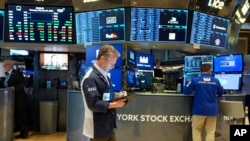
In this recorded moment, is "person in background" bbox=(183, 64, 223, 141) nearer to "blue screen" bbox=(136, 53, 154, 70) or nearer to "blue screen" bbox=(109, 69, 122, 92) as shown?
"blue screen" bbox=(109, 69, 122, 92)

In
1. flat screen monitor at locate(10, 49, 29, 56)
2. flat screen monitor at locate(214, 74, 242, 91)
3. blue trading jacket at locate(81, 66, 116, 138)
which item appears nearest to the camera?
blue trading jacket at locate(81, 66, 116, 138)

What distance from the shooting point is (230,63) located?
21.1 feet

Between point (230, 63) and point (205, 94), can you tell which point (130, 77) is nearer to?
point (205, 94)

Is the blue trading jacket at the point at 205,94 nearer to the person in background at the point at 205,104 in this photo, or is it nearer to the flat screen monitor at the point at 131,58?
the person in background at the point at 205,104

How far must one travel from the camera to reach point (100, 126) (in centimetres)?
275

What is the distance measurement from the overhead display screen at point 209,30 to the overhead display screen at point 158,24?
8.7 inches

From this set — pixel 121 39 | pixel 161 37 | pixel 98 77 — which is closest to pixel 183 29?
pixel 161 37

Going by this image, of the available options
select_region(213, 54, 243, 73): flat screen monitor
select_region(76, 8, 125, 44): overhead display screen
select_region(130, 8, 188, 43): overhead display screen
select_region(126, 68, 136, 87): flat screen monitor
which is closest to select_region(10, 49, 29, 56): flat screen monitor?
select_region(76, 8, 125, 44): overhead display screen

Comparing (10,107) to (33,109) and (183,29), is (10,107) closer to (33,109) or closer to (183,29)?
(33,109)

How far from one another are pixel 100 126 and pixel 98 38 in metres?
3.10

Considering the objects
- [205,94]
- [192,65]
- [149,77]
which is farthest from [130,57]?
[192,65]

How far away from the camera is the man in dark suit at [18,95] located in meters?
6.77

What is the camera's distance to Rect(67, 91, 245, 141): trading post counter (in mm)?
5246

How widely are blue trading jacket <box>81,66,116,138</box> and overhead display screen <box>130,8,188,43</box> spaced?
2.78 meters
